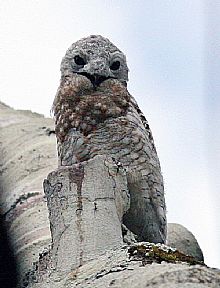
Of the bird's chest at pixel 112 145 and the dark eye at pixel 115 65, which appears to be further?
the dark eye at pixel 115 65

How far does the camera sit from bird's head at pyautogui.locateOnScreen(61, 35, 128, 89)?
158 inches

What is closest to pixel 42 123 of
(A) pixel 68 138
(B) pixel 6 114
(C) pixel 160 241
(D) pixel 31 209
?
(B) pixel 6 114

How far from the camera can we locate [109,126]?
3.88 metres

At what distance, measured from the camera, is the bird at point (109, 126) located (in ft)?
12.0

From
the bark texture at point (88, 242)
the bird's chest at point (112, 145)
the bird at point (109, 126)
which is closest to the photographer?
the bark texture at point (88, 242)

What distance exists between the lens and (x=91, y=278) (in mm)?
2693

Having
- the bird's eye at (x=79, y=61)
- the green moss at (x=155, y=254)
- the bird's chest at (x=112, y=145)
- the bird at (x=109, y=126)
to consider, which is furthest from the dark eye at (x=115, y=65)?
the green moss at (x=155, y=254)

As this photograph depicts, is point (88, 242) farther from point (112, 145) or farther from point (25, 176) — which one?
point (25, 176)

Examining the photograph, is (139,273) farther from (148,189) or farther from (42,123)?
(42,123)

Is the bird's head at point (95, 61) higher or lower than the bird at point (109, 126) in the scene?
higher

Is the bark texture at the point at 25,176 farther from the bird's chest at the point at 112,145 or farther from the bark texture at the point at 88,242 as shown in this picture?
the bird's chest at the point at 112,145

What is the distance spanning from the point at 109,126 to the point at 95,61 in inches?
11.8

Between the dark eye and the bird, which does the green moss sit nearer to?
the bird

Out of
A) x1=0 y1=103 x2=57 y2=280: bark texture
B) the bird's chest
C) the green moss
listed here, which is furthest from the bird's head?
the green moss
